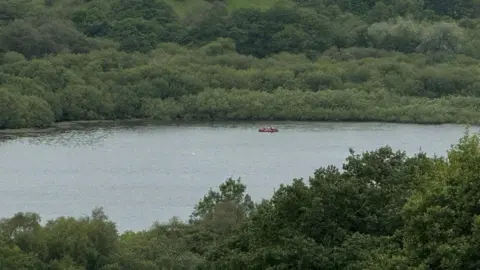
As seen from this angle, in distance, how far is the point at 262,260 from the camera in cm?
2527

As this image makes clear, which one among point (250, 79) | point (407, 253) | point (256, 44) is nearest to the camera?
point (407, 253)

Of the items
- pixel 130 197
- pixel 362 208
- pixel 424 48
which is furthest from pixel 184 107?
pixel 362 208

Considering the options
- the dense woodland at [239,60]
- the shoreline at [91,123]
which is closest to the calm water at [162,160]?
the shoreline at [91,123]

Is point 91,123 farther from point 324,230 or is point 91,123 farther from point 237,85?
point 324,230

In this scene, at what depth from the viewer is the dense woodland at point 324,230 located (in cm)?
2138

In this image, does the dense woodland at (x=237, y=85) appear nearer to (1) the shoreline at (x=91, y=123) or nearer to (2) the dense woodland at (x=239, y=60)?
(2) the dense woodland at (x=239, y=60)

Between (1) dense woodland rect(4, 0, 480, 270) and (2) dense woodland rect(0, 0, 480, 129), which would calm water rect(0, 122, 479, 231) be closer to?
(2) dense woodland rect(0, 0, 480, 129)

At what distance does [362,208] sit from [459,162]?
14.3 feet

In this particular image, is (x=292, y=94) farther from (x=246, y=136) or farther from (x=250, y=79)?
(x=246, y=136)

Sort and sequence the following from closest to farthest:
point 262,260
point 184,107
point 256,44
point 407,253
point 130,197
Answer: point 407,253 < point 262,260 < point 130,197 < point 184,107 < point 256,44

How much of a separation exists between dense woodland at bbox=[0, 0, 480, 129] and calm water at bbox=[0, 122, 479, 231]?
3.74 m

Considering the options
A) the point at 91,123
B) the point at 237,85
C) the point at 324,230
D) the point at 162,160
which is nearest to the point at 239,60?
the point at 237,85

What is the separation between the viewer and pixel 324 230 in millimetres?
25891

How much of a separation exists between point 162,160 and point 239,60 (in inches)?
1153
